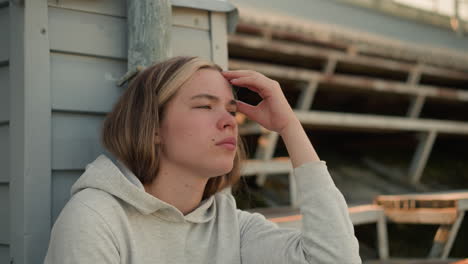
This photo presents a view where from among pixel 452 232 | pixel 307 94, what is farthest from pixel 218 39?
pixel 307 94

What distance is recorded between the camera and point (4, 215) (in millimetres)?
1873

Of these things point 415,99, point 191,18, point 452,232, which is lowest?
point 452,232

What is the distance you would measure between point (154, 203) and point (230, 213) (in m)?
0.48

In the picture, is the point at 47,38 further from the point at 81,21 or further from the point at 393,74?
the point at 393,74

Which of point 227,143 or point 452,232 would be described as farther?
point 452,232

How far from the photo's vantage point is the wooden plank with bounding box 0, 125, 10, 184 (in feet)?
6.12

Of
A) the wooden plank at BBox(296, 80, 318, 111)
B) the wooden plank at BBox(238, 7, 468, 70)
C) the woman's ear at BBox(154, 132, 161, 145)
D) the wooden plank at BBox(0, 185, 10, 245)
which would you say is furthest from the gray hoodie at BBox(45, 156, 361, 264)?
the wooden plank at BBox(296, 80, 318, 111)

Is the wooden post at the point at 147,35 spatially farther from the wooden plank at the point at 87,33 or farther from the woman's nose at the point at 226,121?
the woman's nose at the point at 226,121

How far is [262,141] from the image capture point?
7.69 m

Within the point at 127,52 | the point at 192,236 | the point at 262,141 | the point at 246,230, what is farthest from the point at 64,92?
the point at 262,141

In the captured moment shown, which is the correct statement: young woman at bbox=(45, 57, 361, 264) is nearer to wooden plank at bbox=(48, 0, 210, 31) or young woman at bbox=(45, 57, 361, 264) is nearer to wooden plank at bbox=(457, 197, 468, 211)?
wooden plank at bbox=(48, 0, 210, 31)

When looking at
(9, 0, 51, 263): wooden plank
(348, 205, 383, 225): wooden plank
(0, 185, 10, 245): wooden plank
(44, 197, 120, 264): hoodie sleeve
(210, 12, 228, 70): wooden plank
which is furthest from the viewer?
(348, 205, 383, 225): wooden plank

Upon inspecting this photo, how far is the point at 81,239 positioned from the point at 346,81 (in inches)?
350

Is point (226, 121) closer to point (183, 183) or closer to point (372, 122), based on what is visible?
point (183, 183)
